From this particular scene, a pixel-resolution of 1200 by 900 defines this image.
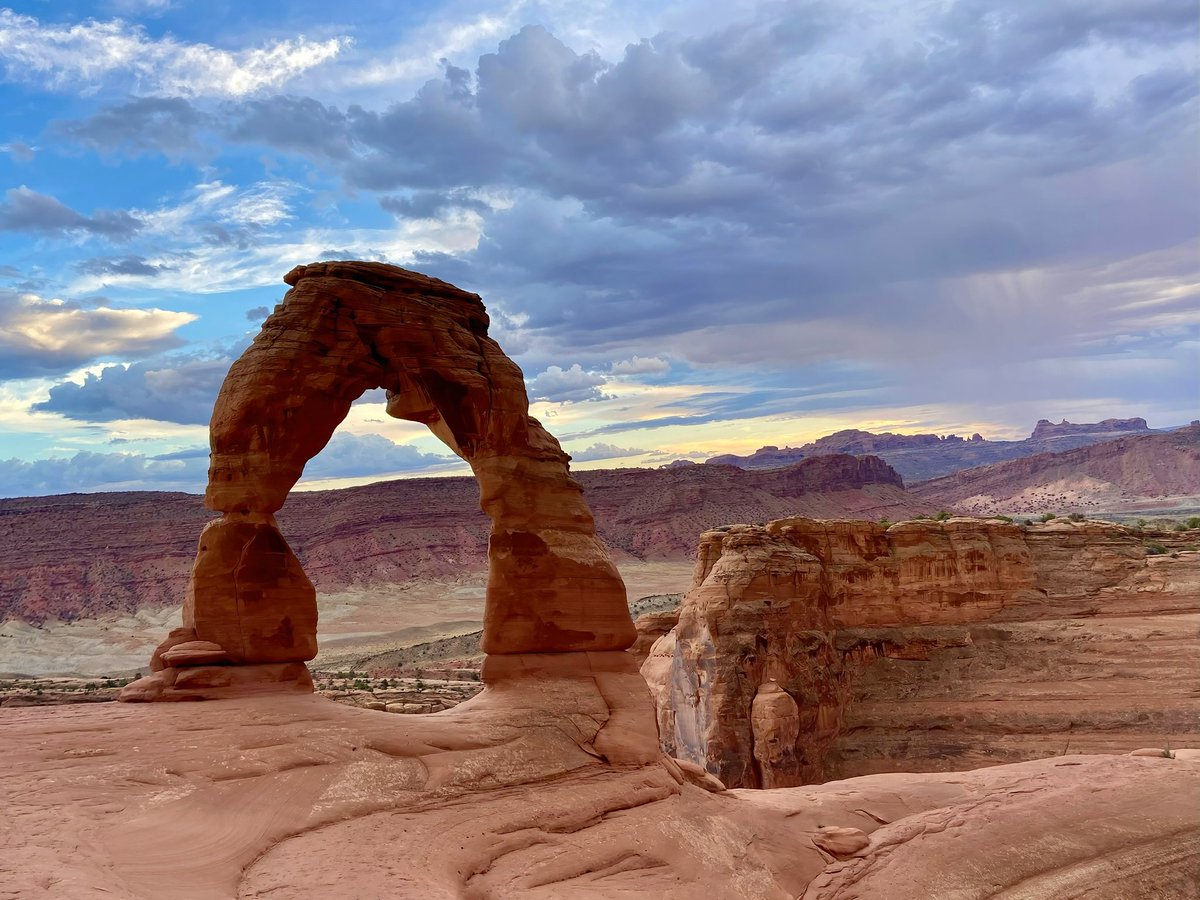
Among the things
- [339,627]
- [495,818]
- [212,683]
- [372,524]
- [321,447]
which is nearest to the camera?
[495,818]

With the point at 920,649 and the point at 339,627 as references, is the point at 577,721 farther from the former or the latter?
the point at 339,627

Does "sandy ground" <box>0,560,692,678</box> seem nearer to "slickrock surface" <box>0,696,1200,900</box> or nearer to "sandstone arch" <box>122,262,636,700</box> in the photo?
"sandstone arch" <box>122,262,636,700</box>

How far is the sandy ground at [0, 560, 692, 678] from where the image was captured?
6581 cm

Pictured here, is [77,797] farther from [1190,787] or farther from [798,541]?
[798,541]

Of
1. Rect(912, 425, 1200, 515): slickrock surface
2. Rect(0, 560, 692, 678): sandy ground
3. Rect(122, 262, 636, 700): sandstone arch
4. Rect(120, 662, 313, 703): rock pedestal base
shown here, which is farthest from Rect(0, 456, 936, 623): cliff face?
Rect(120, 662, 313, 703): rock pedestal base

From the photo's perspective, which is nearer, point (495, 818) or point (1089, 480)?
point (495, 818)

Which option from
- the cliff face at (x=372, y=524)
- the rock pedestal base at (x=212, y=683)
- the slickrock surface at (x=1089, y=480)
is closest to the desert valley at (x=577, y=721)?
the rock pedestal base at (x=212, y=683)

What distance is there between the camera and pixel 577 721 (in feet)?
49.8

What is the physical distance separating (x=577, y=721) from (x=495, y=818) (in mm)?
2882

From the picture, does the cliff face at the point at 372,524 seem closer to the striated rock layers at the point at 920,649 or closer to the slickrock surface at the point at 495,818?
the striated rock layers at the point at 920,649

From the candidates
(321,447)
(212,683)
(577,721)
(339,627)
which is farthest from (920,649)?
(339,627)

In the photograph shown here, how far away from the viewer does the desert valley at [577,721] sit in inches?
438

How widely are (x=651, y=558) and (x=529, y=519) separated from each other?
329 feet

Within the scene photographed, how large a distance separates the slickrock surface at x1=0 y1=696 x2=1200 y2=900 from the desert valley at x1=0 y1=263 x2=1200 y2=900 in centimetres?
5
